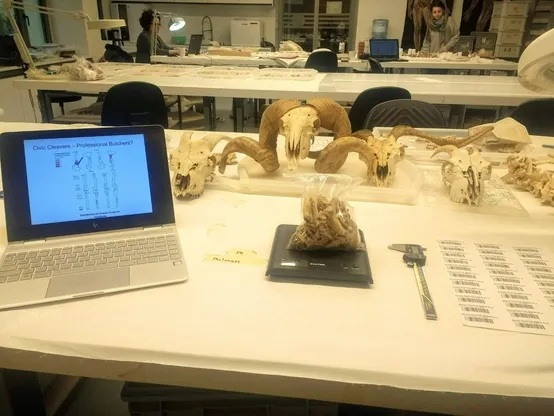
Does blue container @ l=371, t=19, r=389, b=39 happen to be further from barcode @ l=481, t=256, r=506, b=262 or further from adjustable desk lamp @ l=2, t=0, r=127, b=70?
barcode @ l=481, t=256, r=506, b=262

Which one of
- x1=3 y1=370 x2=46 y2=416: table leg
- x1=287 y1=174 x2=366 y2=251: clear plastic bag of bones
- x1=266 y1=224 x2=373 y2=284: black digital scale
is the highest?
x1=287 y1=174 x2=366 y2=251: clear plastic bag of bones

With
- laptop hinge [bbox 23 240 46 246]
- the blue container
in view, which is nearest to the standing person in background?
the blue container

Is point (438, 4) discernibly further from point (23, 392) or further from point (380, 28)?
point (23, 392)

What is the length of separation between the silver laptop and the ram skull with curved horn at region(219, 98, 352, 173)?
36cm

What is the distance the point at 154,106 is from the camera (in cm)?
247

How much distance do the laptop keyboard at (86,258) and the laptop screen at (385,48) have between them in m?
4.38

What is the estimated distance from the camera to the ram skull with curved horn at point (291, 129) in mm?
1220

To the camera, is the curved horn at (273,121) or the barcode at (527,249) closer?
the barcode at (527,249)

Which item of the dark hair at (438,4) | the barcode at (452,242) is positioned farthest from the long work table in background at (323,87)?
the dark hair at (438,4)

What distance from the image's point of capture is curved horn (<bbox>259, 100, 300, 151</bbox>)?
4.15 ft

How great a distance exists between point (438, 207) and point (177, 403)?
2.66ft

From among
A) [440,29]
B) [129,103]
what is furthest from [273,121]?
[440,29]

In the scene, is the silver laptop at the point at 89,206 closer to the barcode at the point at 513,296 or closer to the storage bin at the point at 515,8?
the barcode at the point at 513,296

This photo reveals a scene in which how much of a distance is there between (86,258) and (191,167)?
1.34ft
